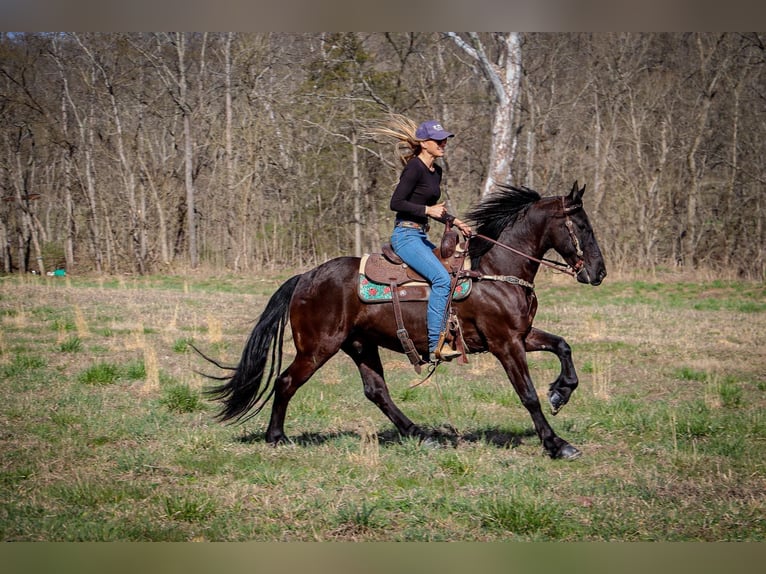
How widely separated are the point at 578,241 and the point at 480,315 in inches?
43.3

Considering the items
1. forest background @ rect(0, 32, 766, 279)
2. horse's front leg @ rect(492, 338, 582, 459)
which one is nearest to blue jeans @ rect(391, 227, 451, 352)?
horse's front leg @ rect(492, 338, 582, 459)

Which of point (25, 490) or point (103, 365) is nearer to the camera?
point (25, 490)

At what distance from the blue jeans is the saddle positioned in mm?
91

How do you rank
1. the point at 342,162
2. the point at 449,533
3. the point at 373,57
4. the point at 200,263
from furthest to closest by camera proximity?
the point at 200,263
the point at 342,162
the point at 373,57
the point at 449,533

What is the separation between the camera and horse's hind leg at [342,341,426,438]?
7430mm

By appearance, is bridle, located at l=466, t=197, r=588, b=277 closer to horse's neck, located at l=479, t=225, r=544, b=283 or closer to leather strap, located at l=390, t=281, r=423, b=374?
horse's neck, located at l=479, t=225, r=544, b=283

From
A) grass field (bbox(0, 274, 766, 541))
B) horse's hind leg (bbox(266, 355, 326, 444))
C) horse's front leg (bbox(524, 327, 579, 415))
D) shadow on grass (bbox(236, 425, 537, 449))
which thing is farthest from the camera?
shadow on grass (bbox(236, 425, 537, 449))

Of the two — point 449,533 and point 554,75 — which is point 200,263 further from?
point 449,533

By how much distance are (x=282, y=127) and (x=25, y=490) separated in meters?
20.8

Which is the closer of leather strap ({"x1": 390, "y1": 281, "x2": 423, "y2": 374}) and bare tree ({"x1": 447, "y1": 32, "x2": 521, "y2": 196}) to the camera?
leather strap ({"x1": 390, "y1": 281, "x2": 423, "y2": 374})

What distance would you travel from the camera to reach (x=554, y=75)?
980 inches

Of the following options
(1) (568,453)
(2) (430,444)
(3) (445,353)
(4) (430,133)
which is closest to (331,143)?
(4) (430,133)

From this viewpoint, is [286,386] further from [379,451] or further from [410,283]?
[410,283]

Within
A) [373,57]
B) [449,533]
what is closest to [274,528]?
[449,533]
